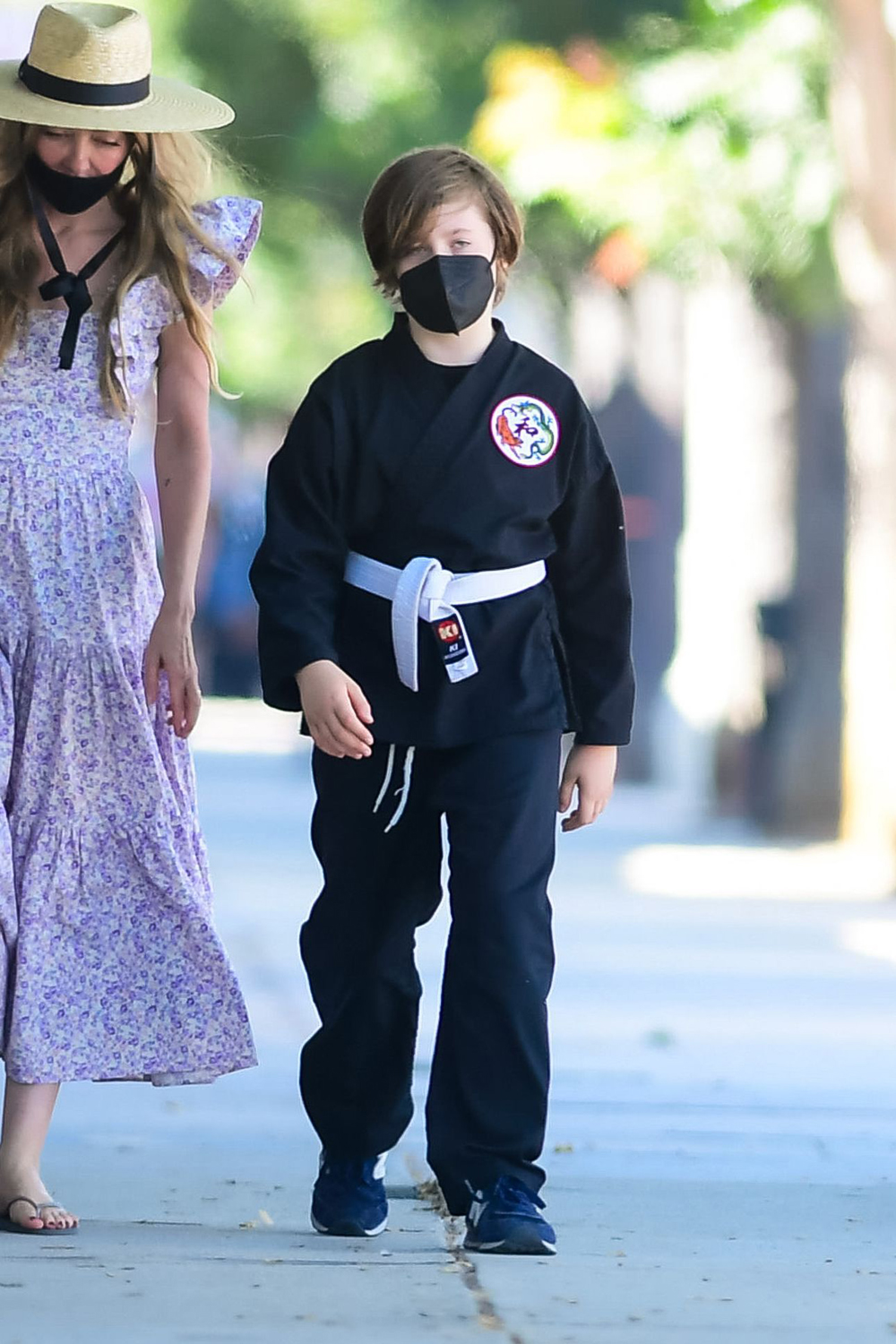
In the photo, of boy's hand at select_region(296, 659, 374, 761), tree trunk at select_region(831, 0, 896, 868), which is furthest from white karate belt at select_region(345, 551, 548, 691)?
tree trunk at select_region(831, 0, 896, 868)

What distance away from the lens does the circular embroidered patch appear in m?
4.14

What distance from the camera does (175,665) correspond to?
13.8 ft

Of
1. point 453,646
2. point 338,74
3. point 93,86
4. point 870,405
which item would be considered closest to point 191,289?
point 93,86

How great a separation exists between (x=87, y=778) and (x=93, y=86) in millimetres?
1058

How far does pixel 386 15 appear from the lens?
16281 mm

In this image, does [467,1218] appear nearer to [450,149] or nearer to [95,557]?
[95,557]

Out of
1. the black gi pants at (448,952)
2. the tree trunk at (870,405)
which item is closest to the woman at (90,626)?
the black gi pants at (448,952)

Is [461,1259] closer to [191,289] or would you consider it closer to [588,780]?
[588,780]

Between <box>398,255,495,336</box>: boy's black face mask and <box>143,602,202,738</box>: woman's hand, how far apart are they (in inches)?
23.6

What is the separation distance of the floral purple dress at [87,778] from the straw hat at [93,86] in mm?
266

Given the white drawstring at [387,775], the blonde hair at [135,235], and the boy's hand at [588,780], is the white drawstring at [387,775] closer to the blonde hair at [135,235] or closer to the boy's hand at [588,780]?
the boy's hand at [588,780]

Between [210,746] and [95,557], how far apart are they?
15657 mm

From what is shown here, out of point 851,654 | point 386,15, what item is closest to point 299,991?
point 851,654

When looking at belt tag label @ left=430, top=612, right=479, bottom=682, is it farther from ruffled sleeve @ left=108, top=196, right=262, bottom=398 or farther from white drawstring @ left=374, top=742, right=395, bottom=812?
ruffled sleeve @ left=108, top=196, right=262, bottom=398
